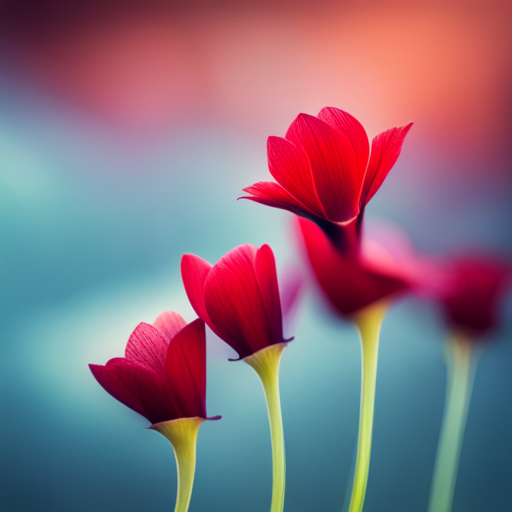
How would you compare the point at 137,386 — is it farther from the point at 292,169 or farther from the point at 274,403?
the point at 292,169

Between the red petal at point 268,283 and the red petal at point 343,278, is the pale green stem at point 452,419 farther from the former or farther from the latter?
the red petal at point 268,283

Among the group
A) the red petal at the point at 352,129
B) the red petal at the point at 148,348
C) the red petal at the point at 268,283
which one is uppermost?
the red petal at the point at 352,129

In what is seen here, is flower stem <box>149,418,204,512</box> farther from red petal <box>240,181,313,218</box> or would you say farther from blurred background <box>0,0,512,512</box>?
red petal <box>240,181,313,218</box>

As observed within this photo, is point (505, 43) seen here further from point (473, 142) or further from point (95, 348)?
point (95, 348)

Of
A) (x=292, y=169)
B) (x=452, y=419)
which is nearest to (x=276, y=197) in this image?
(x=292, y=169)

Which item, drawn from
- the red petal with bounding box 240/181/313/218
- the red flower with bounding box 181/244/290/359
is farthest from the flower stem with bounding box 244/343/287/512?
the red petal with bounding box 240/181/313/218

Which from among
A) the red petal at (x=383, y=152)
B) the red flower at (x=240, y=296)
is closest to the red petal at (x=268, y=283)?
the red flower at (x=240, y=296)

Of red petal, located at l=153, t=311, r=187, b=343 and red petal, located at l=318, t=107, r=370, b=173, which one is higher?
red petal, located at l=318, t=107, r=370, b=173
